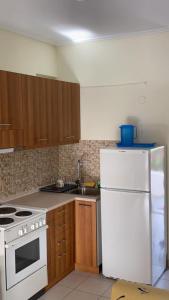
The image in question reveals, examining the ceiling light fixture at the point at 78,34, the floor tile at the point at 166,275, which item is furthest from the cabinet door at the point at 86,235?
the ceiling light fixture at the point at 78,34

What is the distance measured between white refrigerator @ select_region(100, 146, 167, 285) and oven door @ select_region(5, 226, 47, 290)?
775 mm

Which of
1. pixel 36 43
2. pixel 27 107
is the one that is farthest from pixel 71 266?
pixel 36 43

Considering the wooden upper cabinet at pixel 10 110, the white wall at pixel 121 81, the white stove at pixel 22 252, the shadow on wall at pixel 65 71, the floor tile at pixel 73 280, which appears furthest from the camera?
the shadow on wall at pixel 65 71

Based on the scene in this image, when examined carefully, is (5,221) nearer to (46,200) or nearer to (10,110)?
(46,200)

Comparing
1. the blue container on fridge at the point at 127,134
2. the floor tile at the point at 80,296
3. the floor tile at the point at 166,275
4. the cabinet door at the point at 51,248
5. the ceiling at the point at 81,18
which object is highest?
the ceiling at the point at 81,18

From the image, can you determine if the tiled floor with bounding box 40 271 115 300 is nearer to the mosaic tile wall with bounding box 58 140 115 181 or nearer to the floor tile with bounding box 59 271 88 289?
the floor tile with bounding box 59 271 88 289

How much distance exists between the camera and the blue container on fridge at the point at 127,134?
164 inches

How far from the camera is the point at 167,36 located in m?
4.07

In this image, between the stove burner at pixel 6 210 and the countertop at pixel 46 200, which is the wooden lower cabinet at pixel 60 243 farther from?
the stove burner at pixel 6 210

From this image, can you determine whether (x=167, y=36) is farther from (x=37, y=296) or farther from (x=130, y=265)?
(x=37, y=296)

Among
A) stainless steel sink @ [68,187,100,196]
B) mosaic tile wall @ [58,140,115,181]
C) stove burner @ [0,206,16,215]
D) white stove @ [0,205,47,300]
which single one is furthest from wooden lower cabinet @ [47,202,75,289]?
mosaic tile wall @ [58,140,115,181]

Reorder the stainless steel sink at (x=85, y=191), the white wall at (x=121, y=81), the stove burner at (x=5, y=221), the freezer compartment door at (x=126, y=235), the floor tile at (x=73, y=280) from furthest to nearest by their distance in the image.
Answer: the stainless steel sink at (x=85, y=191) < the white wall at (x=121, y=81) < the floor tile at (x=73, y=280) < the freezer compartment door at (x=126, y=235) < the stove burner at (x=5, y=221)

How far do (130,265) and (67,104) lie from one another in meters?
2.07

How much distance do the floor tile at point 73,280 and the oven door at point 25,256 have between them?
1.58 feet
